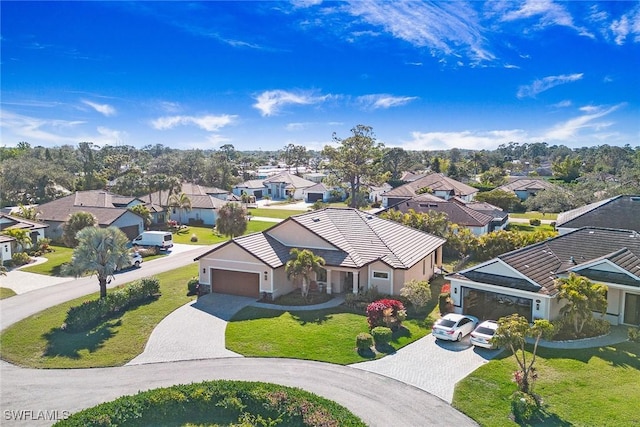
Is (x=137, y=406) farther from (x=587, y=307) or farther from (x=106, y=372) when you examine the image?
(x=587, y=307)

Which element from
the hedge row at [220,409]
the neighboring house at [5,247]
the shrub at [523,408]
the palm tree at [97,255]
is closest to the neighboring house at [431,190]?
the palm tree at [97,255]

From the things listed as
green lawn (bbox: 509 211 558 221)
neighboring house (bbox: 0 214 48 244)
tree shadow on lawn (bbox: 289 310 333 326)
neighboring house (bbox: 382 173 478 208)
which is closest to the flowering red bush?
tree shadow on lawn (bbox: 289 310 333 326)

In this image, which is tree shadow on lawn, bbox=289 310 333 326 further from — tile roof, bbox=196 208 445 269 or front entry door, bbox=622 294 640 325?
front entry door, bbox=622 294 640 325

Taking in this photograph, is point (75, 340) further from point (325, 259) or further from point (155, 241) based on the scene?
point (155, 241)

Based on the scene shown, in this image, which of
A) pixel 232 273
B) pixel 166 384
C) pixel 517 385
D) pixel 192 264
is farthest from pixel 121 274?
pixel 517 385

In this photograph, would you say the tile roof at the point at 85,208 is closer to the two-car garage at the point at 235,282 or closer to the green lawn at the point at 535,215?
the two-car garage at the point at 235,282
